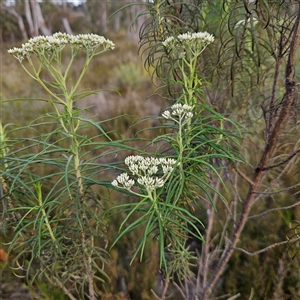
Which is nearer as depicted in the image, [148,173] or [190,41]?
[148,173]

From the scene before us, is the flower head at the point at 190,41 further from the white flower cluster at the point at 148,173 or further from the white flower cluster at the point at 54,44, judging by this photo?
the white flower cluster at the point at 148,173

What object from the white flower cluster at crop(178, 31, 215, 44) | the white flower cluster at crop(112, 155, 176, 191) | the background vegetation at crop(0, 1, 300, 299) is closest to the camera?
the white flower cluster at crop(112, 155, 176, 191)

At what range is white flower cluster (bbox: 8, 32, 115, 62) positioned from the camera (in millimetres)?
953

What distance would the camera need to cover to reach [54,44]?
96 centimetres

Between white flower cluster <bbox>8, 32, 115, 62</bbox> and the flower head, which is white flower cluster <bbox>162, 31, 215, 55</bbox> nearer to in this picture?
the flower head

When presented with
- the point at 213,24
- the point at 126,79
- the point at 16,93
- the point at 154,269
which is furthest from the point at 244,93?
the point at 16,93

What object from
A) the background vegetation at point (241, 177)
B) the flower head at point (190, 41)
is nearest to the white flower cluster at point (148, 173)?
the background vegetation at point (241, 177)

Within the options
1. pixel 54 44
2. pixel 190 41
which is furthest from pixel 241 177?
pixel 54 44

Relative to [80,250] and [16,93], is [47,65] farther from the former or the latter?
[16,93]

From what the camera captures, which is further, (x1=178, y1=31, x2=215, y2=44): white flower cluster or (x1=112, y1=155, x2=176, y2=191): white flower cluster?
(x1=178, y1=31, x2=215, y2=44): white flower cluster

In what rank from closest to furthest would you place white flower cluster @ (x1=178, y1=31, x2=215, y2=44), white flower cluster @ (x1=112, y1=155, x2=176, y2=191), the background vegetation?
white flower cluster @ (x1=112, y1=155, x2=176, y2=191) → white flower cluster @ (x1=178, y1=31, x2=215, y2=44) → the background vegetation

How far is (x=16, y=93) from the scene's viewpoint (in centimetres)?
492

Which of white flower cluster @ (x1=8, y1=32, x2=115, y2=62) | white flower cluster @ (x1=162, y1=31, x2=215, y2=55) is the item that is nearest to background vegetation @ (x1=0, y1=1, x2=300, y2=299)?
white flower cluster @ (x1=162, y1=31, x2=215, y2=55)

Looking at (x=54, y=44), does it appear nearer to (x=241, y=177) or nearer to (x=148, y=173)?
(x=148, y=173)
